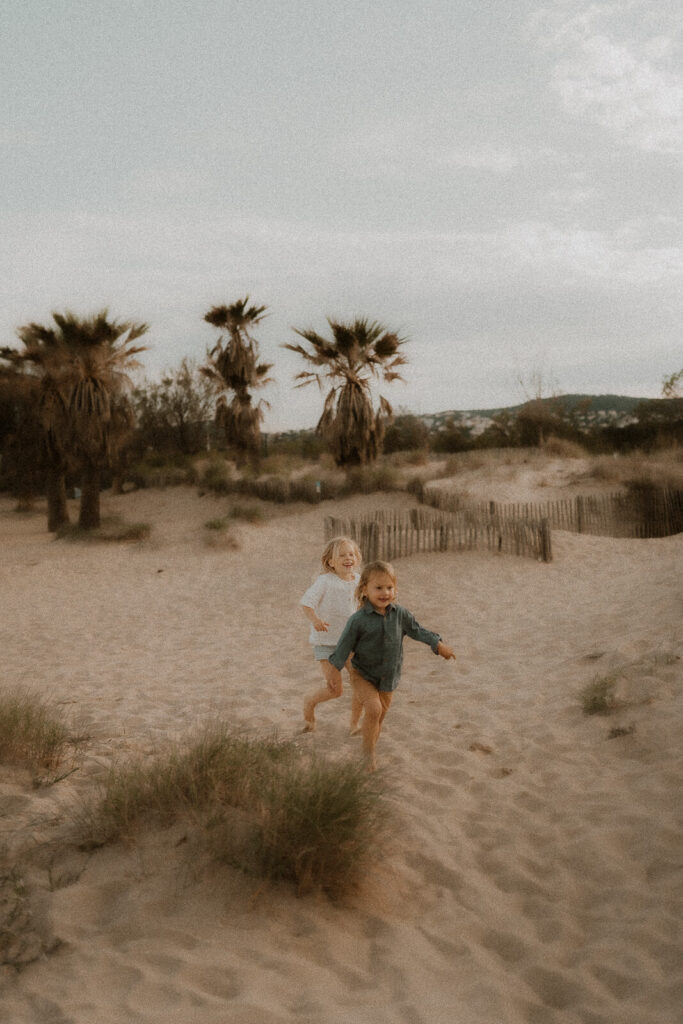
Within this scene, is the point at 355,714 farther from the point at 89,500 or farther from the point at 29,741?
the point at 89,500

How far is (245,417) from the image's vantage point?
2377cm

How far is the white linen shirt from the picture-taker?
15.3 feet

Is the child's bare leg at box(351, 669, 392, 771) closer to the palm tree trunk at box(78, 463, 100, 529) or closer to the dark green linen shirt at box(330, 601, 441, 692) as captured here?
the dark green linen shirt at box(330, 601, 441, 692)

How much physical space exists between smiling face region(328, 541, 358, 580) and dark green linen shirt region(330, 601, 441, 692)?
1.79 feet

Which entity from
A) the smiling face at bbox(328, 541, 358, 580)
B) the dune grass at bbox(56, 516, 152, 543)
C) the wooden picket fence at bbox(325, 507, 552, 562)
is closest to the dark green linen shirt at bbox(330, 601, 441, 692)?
the smiling face at bbox(328, 541, 358, 580)

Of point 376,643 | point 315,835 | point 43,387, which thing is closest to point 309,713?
point 376,643

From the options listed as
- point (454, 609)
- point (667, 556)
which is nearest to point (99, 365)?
point (454, 609)

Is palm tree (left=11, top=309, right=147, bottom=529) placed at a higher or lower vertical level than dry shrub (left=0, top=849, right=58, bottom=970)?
higher

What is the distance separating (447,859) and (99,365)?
17.2 metres

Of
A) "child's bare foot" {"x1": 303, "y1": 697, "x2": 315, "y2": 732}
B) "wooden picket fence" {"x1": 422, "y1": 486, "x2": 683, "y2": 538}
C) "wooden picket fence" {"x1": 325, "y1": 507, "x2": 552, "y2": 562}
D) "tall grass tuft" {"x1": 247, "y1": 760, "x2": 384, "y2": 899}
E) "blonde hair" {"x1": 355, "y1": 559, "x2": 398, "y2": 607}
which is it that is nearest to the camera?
"tall grass tuft" {"x1": 247, "y1": 760, "x2": 384, "y2": 899}

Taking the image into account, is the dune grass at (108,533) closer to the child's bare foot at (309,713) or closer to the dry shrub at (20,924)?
the child's bare foot at (309,713)

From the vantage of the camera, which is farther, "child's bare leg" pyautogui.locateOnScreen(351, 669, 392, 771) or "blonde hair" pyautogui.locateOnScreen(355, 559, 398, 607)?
"child's bare leg" pyautogui.locateOnScreen(351, 669, 392, 771)

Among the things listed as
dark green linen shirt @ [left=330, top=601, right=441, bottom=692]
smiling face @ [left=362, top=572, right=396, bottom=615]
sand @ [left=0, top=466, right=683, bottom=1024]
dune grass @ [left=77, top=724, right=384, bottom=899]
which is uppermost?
smiling face @ [left=362, top=572, right=396, bottom=615]

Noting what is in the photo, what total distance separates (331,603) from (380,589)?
27.5 inches
